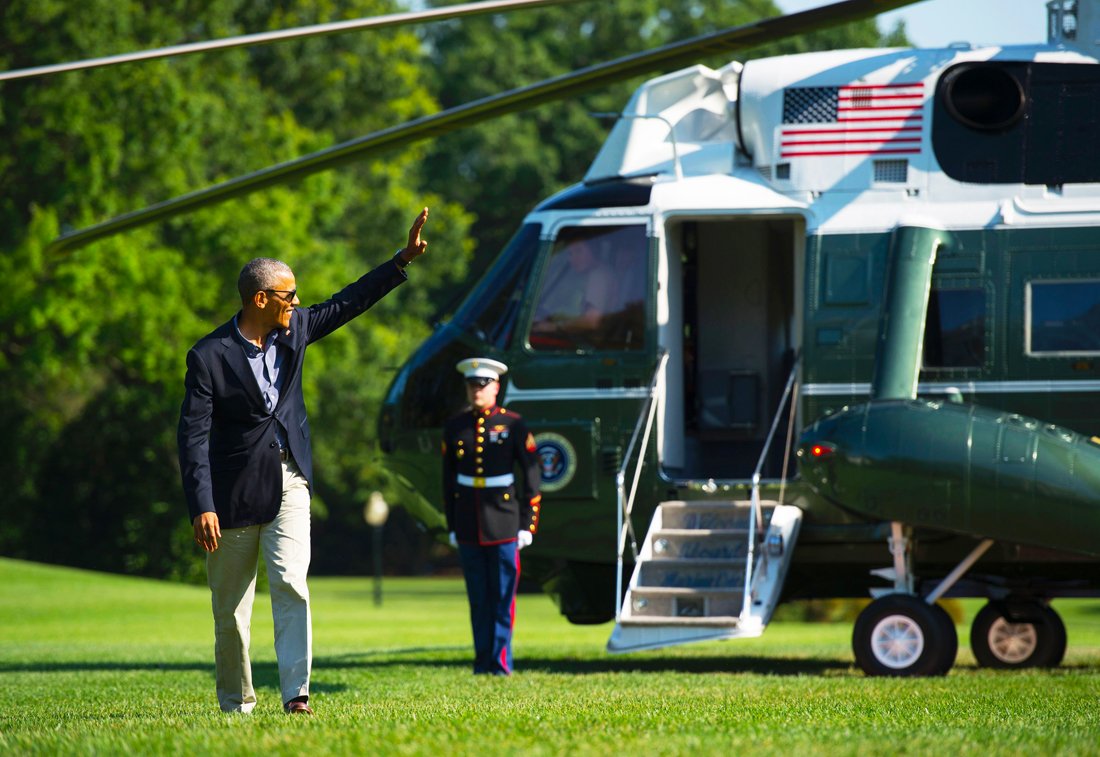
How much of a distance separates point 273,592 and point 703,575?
4205 millimetres

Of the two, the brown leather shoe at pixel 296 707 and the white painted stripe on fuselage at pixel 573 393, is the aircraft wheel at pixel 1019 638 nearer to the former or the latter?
the white painted stripe on fuselage at pixel 573 393

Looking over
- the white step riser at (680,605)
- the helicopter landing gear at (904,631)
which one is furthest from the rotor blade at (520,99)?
the helicopter landing gear at (904,631)

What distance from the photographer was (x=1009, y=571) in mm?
11117

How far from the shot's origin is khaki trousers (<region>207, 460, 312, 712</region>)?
6750 millimetres

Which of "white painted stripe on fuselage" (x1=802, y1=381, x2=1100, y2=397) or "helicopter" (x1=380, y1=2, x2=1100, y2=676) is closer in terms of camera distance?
"helicopter" (x1=380, y1=2, x2=1100, y2=676)

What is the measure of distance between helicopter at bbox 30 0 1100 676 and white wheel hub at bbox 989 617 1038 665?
0.02 m

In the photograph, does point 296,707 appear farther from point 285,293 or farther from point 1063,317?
point 1063,317

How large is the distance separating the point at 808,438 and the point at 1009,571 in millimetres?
2150

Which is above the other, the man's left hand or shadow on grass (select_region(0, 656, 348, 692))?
the man's left hand

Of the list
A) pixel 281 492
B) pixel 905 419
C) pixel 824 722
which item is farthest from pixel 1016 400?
pixel 281 492

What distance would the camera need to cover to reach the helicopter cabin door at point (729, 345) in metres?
11.8

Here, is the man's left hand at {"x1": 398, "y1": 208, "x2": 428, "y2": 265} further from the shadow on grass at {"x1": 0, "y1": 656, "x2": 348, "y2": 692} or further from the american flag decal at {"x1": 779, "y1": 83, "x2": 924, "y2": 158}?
the american flag decal at {"x1": 779, "y1": 83, "x2": 924, "y2": 158}

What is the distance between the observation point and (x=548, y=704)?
7332 millimetres

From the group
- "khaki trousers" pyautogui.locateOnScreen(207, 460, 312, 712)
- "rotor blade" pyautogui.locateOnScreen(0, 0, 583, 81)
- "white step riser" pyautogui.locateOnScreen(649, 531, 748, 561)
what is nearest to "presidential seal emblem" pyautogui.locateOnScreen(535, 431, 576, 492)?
"white step riser" pyautogui.locateOnScreen(649, 531, 748, 561)
